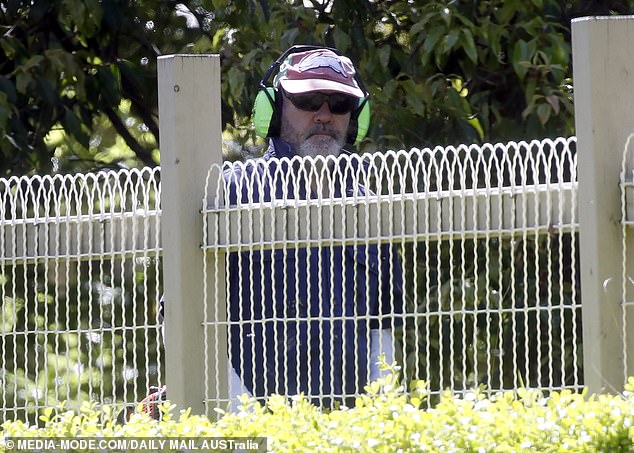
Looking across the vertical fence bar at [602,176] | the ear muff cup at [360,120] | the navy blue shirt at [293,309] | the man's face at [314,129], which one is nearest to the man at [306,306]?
the navy blue shirt at [293,309]

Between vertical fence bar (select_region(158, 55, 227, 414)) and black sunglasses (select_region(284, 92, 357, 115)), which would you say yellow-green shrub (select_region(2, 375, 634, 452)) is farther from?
black sunglasses (select_region(284, 92, 357, 115))

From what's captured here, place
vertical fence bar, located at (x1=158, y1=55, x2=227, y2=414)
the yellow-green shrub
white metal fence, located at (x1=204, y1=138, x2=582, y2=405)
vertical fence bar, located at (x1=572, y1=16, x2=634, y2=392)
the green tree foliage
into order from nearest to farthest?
the yellow-green shrub
vertical fence bar, located at (x1=572, y1=16, x2=634, y2=392)
white metal fence, located at (x1=204, y1=138, x2=582, y2=405)
vertical fence bar, located at (x1=158, y1=55, x2=227, y2=414)
the green tree foliage

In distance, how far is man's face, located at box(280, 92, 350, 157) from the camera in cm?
484

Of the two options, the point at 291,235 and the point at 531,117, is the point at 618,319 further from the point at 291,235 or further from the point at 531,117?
the point at 531,117

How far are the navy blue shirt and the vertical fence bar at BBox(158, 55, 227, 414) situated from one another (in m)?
0.09

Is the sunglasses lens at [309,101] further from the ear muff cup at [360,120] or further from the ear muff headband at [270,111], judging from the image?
the ear muff cup at [360,120]

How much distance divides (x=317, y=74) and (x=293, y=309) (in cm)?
101

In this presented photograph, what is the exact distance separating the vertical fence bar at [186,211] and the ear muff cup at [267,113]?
0.49m

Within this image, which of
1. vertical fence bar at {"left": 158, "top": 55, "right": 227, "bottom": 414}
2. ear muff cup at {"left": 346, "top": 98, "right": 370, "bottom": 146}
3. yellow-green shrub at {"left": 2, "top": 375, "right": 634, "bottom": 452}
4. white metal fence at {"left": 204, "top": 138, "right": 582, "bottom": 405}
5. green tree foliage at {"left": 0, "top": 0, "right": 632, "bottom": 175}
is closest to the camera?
yellow-green shrub at {"left": 2, "top": 375, "right": 634, "bottom": 452}

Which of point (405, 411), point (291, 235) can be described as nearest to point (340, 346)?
point (291, 235)

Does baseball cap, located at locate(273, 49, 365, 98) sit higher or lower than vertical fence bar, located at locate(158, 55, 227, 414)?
higher

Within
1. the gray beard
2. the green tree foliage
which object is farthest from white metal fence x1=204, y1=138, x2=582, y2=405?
the green tree foliage

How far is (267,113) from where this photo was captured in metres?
4.91

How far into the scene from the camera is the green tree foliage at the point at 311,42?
22.3 feet
